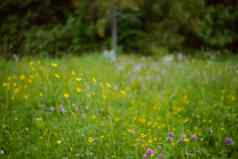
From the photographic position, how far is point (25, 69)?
4973 millimetres

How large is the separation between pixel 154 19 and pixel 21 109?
697 centimetres

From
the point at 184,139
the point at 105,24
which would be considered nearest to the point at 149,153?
the point at 184,139

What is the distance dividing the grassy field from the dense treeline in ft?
12.4

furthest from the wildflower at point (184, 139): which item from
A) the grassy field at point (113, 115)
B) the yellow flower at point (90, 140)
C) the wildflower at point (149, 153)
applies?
the yellow flower at point (90, 140)

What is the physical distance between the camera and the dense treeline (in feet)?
29.7

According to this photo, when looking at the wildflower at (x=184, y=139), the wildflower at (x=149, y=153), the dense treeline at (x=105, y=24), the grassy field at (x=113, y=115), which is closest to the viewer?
the wildflower at (x=149, y=153)

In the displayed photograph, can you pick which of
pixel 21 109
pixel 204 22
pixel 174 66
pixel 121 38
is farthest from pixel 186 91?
pixel 204 22

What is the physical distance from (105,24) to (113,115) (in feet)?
17.9

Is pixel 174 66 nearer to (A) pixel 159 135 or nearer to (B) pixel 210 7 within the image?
(A) pixel 159 135

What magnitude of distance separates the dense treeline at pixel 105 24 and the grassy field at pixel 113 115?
378 centimetres

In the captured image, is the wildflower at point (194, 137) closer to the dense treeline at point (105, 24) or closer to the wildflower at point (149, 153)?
the wildflower at point (149, 153)

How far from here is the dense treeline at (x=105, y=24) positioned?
29.7 ft

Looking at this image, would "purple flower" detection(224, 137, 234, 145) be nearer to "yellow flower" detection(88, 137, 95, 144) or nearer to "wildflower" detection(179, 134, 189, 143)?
"wildflower" detection(179, 134, 189, 143)

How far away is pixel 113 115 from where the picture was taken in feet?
13.0
